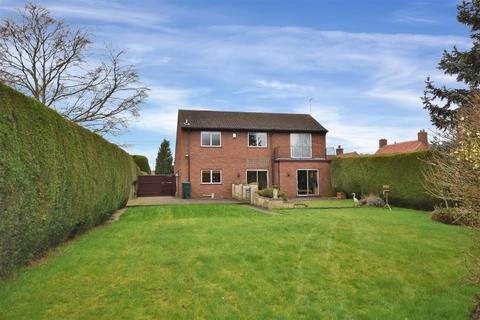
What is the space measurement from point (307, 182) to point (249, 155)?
215 inches

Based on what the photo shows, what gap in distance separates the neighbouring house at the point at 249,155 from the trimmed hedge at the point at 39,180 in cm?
1507

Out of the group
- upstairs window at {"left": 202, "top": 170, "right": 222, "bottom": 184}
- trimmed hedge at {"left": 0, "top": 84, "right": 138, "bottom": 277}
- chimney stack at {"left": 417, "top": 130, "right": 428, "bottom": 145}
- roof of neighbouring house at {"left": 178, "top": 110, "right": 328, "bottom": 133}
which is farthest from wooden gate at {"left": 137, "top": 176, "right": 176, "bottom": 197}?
chimney stack at {"left": 417, "top": 130, "right": 428, "bottom": 145}

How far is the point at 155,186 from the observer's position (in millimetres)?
32125

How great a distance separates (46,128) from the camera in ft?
22.8

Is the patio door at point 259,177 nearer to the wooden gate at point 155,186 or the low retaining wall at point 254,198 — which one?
the low retaining wall at point 254,198

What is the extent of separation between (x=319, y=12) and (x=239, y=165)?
15.3 metres

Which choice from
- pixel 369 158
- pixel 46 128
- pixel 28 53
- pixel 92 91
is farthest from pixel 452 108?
pixel 28 53

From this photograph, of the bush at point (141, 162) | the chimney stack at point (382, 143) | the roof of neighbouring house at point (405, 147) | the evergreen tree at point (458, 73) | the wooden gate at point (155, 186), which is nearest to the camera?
the evergreen tree at point (458, 73)

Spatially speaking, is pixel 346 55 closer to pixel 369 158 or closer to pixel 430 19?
pixel 430 19

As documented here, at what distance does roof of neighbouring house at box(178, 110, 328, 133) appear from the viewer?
2603 cm

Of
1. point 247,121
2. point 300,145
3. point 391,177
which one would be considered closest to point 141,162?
point 247,121

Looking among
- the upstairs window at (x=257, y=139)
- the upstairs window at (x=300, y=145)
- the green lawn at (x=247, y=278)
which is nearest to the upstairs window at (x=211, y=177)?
the upstairs window at (x=257, y=139)

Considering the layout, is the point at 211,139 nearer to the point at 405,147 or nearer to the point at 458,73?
the point at 458,73

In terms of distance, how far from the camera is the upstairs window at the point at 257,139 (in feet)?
87.2
